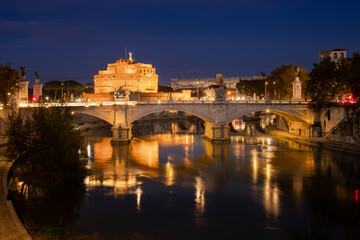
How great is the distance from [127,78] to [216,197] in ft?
207

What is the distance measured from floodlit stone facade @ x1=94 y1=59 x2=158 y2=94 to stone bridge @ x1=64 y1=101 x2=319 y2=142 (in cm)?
3769

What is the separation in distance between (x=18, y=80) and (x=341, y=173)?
34.3 m

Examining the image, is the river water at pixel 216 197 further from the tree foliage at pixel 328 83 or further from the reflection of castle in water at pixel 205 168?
the tree foliage at pixel 328 83

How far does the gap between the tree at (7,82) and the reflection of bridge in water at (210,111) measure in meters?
9.71

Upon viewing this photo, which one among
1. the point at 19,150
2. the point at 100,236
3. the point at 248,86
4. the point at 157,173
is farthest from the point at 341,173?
the point at 248,86

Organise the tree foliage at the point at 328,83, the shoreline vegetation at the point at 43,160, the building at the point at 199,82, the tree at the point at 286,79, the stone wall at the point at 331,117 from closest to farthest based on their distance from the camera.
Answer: the shoreline vegetation at the point at 43,160 → the stone wall at the point at 331,117 → the tree foliage at the point at 328,83 → the tree at the point at 286,79 → the building at the point at 199,82

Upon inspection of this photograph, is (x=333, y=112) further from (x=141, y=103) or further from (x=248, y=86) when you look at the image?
(x=248, y=86)

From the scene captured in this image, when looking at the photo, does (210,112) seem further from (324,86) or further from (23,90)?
(23,90)

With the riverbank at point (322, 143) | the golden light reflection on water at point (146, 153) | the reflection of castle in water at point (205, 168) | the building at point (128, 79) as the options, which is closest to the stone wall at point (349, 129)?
the riverbank at point (322, 143)

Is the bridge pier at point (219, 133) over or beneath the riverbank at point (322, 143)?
over

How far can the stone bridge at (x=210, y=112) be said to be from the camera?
1678 inches

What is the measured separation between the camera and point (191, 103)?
4516cm

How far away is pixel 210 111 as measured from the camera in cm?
4509

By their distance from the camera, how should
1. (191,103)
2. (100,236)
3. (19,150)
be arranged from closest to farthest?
(100,236)
(19,150)
(191,103)
